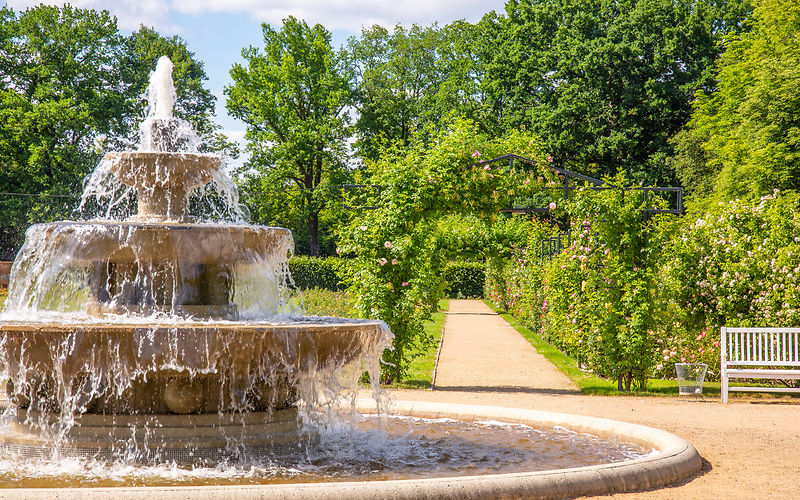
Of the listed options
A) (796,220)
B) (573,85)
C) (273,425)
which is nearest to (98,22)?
(573,85)

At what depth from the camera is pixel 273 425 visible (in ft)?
22.4

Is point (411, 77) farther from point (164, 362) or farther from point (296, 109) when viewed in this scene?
point (164, 362)

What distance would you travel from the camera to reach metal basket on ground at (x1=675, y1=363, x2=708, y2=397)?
12.0 metres

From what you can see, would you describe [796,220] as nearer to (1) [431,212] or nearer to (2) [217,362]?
(1) [431,212]

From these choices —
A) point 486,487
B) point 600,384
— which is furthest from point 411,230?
point 486,487

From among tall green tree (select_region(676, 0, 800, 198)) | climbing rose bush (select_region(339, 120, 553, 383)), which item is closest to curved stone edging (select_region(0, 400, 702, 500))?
climbing rose bush (select_region(339, 120, 553, 383))

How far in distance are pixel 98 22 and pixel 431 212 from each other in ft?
117

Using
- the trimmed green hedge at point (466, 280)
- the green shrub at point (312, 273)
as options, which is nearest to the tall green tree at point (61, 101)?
the green shrub at point (312, 273)

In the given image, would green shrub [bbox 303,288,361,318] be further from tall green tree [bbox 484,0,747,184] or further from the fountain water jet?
tall green tree [bbox 484,0,747,184]

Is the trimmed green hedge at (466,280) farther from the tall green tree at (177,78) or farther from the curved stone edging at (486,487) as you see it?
the curved stone edging at (486,487)

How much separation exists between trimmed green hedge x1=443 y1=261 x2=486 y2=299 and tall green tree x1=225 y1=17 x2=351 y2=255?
26.1ft

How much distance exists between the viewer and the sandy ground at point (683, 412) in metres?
6.33

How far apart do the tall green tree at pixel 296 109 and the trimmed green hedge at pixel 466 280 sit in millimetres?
7954

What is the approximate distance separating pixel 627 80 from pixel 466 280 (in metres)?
15.9
